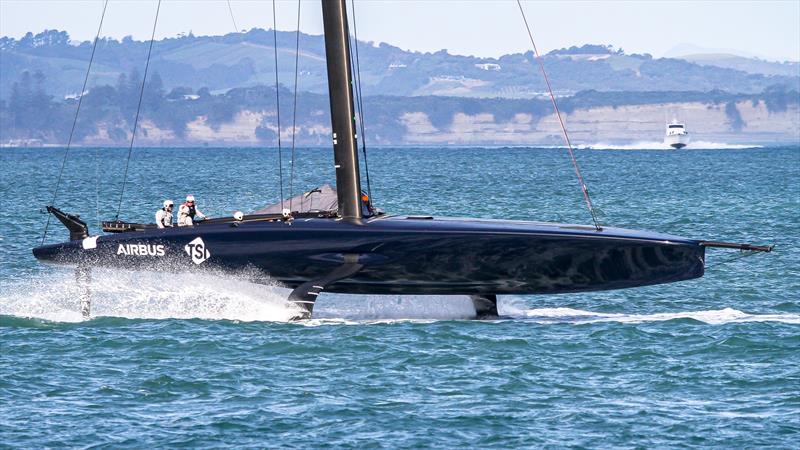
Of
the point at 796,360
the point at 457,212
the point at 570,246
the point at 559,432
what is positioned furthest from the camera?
the point at 457,212

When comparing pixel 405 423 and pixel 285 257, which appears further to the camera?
pixel 285 257

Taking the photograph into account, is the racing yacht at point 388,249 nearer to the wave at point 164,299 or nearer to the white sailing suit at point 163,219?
the white sailing suit at point 163,219

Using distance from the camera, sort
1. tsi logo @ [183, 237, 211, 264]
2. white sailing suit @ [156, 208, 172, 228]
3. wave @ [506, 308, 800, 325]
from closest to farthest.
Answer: tsi logo @ [183, 237, 211, 264] → wave @ [506, 308, 800, 325] → white sailing suit @ [156, 208, 172, 228]

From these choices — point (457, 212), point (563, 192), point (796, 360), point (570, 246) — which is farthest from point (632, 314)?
point (563, 192)

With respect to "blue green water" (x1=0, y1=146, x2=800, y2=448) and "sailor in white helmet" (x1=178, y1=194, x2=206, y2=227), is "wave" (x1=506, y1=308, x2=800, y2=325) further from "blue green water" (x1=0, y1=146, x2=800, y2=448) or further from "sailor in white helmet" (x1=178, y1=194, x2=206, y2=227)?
"sailor in white helmet" (x1=178, y1=194, x2=206, y2=227)

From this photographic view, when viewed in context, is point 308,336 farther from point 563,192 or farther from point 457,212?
point 563,192

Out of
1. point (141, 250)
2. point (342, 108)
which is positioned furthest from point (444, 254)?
point (141, 250)

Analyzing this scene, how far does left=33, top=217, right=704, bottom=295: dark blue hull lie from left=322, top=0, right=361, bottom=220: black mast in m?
0.36

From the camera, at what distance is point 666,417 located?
12352 millimetres

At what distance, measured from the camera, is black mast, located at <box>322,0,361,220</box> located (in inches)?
669

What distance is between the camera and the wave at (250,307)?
17.7 metres

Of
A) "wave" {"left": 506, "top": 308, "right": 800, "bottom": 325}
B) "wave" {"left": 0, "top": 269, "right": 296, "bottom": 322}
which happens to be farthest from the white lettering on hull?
"wave" {"left": 506, "top": 308, "right": 800, "bottom": 325}

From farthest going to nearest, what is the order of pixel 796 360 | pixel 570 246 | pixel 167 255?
pixel 167 255, pixel 570 246, pixel 796 360

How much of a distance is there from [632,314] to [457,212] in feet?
74.5
